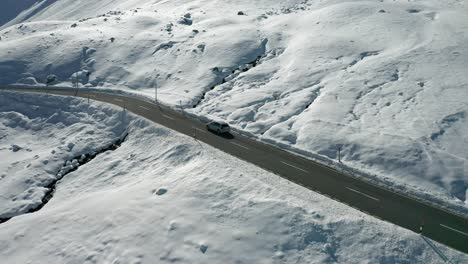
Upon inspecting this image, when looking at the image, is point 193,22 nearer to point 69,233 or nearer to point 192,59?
point 192,59

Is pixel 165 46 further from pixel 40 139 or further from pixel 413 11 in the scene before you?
pixel 413 11

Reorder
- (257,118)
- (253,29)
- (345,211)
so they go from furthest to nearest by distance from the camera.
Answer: (253,29) < (257,118) < (345,211)

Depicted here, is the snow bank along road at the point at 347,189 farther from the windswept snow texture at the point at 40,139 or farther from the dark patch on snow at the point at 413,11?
the dark patch on snow at the point at 413,11

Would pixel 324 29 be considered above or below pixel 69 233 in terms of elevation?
above

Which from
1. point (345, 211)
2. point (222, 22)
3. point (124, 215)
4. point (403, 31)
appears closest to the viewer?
point (345, 211)

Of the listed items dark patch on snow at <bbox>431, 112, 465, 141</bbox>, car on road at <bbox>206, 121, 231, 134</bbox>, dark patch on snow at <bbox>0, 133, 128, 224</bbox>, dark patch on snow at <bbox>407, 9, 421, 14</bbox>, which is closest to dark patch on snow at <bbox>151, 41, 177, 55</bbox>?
dark patch on snow at <bbox>0, 133, 128, 224</bbox>

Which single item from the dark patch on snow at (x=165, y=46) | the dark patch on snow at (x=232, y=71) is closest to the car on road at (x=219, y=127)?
the dark patch on snow at (x=232, y=71)

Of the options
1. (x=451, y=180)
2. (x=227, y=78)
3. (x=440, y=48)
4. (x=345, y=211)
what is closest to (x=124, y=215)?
(x=345, y=211)
